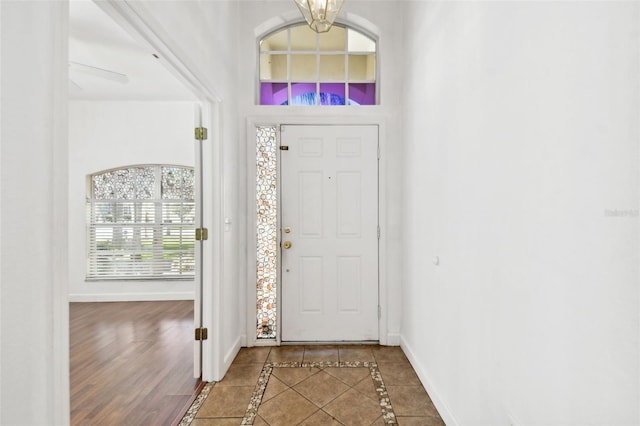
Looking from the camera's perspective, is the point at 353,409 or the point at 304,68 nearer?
the point at 353,409

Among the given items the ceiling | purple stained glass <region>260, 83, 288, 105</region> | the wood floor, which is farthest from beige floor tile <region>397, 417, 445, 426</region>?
the ceiling

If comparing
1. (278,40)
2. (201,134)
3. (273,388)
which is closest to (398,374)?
(273,388)

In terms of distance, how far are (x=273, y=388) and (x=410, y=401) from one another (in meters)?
0.96

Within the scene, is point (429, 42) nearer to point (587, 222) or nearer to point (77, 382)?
point (587, 222)

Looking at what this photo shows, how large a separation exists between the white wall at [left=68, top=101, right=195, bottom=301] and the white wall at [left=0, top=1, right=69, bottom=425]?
3.75 m

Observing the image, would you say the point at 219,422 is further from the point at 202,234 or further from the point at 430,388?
the point at 430,388

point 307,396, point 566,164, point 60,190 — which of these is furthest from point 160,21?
point 307,396

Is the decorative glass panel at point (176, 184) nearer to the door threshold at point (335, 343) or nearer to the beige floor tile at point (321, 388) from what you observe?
the door threshold at point (335, 343)

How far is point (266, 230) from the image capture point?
2984 millimetres

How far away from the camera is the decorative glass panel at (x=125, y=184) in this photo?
460 centimetres

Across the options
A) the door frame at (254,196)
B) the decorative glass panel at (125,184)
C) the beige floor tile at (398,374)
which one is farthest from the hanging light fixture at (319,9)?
the decorative glass panel at (125,184)

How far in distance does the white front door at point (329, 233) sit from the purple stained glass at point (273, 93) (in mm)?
360

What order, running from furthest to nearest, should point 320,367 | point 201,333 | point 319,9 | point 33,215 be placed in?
point 320,367 < point 201,333 < point 319,9 < point 33,215

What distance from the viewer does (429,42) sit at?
221cm
